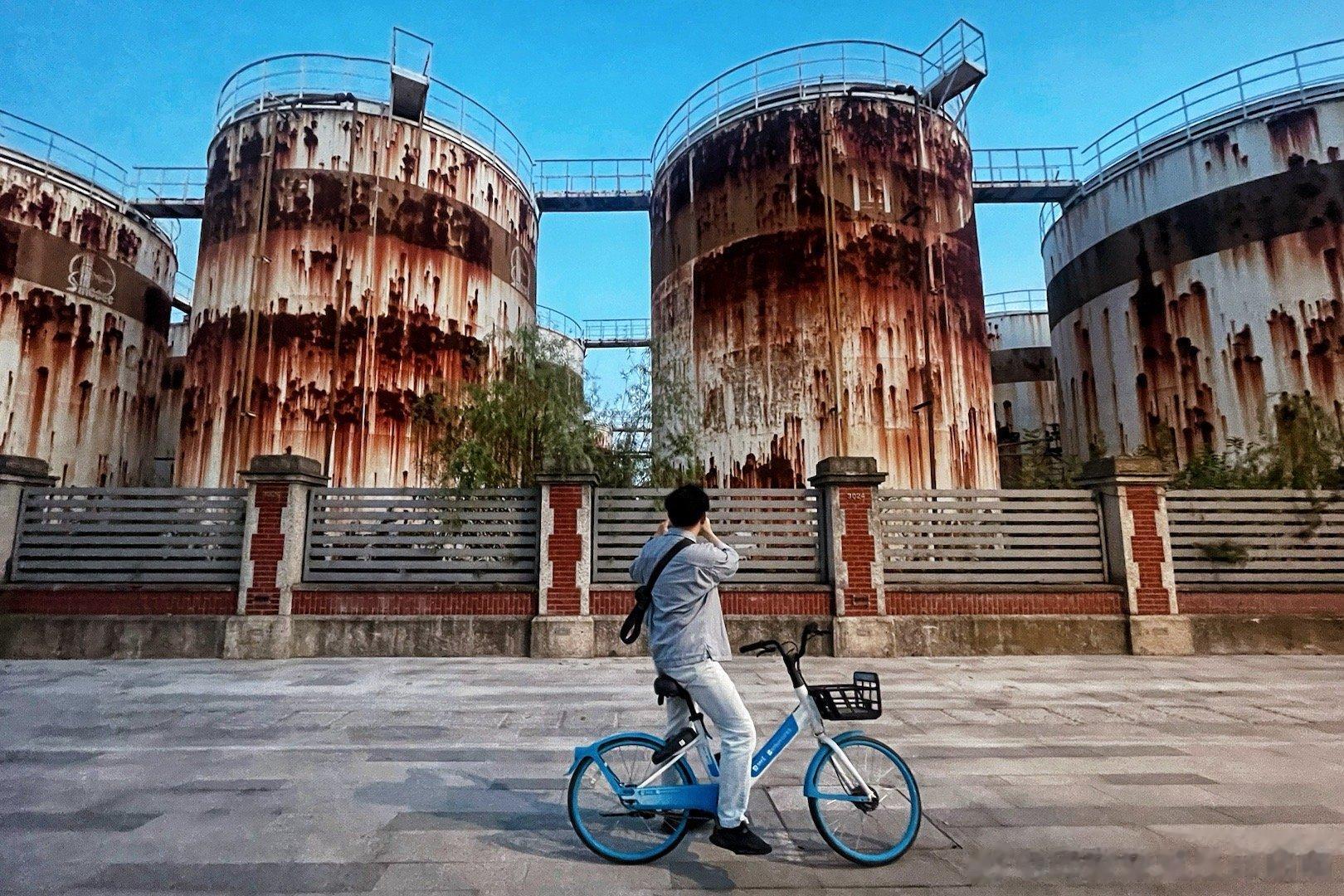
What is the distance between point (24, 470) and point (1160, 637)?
16.1 metres

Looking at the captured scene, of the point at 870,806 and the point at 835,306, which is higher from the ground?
the point at 835,306

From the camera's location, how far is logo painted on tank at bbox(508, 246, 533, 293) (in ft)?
58.6

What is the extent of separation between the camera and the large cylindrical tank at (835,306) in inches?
543

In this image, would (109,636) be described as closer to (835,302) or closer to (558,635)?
(558,635)

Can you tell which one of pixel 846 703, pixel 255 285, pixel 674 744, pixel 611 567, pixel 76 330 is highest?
pixel 255 285

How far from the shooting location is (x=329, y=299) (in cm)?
1477

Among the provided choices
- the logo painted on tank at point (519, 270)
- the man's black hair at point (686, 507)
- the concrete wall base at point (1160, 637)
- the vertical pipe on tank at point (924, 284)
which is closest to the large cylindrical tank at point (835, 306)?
the vertical pipe on tank at point (924, 284)

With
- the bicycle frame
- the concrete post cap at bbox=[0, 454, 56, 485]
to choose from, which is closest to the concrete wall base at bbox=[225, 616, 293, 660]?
the concrete post cap at bbox=[0, 454, 56, 485]

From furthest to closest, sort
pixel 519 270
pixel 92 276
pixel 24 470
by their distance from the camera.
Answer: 1. pixel 519 270
2. pixel 92 276
3. pixel 24 470

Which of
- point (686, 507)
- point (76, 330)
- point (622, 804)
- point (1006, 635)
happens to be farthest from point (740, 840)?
point (76, 330)

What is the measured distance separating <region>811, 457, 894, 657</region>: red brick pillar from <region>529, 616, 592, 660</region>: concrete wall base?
11.2 ft

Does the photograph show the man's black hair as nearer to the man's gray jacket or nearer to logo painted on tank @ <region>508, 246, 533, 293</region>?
the man's gray jacket

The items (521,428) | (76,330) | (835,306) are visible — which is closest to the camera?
(521,428)

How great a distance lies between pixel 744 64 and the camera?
Result: 16375 millimetres
